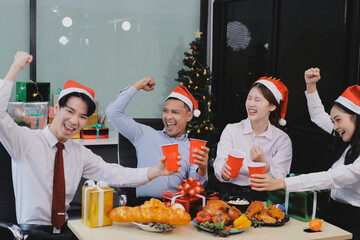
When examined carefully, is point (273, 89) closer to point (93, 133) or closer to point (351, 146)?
point (351, 146)

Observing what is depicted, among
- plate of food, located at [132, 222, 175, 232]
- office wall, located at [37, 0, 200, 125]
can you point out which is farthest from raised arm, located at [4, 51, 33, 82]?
office wall, located at [37, 0, 200, 125]

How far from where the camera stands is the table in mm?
1991

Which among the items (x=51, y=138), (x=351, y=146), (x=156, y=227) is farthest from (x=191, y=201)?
(x=351, y=146)

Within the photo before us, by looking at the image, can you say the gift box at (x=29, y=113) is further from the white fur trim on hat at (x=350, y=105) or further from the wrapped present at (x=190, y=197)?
the white fur trim on hat at (x=350, y=105)

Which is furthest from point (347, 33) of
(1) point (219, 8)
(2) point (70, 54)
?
(2) point (70, 54)

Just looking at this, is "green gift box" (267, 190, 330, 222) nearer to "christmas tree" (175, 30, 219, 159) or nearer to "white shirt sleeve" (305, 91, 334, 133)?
"white shirt sleeve" (305, 91, 334, 133)

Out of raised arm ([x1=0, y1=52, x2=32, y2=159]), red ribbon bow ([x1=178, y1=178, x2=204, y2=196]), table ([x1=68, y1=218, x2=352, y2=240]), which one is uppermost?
raised arm ([x1=0, y1=52, x2=32, y2=159])

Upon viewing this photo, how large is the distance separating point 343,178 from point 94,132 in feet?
10.7

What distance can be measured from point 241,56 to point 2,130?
4109mm

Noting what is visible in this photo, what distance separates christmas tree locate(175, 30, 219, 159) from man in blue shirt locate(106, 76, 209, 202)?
2385mm

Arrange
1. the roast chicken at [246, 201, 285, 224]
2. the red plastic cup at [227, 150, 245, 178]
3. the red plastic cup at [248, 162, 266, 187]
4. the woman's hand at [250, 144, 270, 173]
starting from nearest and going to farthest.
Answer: the roast chicken at [246, 201, 285, 224] → the red plastic cup at [248, 162, 266, 187] → the red plastic cup at [227, 150, 245, 178] → the woman's hand at [250, 144, 270, 173]

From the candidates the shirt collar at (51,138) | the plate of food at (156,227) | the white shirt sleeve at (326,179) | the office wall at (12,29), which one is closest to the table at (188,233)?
the plate of food at (156,227)

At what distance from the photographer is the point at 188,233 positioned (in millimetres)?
2061

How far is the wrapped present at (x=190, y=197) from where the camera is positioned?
2.30 meters
